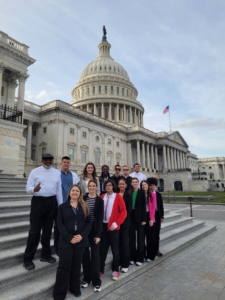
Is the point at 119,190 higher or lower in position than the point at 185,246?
higher

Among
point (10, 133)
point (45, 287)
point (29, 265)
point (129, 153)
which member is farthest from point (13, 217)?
point (129, 153)

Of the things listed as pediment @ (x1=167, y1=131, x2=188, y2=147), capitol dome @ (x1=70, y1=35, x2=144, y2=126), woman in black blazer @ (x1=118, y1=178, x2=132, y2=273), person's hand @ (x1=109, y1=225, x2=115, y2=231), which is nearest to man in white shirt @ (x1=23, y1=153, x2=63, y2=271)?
person's hand @ (x1=109, y1=225, x2=115, y2=231)

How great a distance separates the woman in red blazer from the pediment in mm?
67896

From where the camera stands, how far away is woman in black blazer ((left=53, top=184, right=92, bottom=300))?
3.97 meters

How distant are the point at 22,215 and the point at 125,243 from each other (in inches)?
129

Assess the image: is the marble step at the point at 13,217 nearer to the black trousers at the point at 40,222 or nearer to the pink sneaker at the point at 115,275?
the black trousers at the point at 40,222

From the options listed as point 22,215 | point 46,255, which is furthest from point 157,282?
point 22,215

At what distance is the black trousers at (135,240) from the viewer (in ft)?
19.8

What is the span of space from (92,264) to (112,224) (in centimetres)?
92

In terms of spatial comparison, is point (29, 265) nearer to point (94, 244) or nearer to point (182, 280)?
point (94, 244)

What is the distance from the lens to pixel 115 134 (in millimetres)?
57250

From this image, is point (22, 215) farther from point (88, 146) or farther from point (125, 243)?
point (88, 146)

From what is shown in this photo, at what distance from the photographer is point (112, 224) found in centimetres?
505

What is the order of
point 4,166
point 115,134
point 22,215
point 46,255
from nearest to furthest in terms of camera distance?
point 46,255
point 22,215
point 4,166
point 115,134
